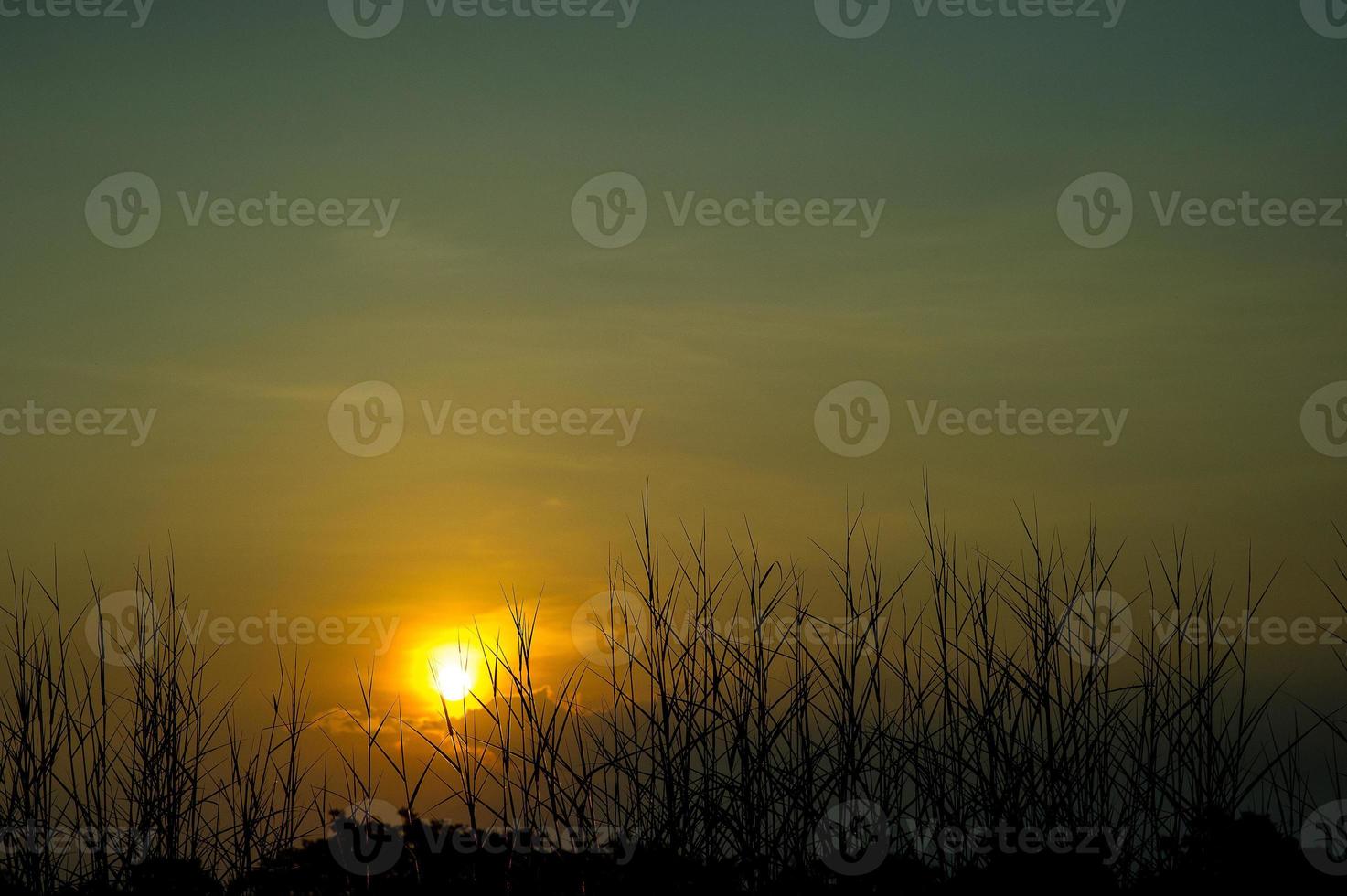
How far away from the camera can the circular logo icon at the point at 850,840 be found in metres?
4.26

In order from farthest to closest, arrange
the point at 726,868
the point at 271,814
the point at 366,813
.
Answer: the point at 271,814 < the point at 366,813 < the point at 726,868

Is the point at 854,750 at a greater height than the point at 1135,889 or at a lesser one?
greater

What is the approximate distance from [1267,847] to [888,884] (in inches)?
54.0


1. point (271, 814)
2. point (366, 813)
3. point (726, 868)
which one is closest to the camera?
point (726, 868)

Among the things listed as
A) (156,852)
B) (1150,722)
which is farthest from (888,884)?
(156,852)

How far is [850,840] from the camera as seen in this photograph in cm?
429

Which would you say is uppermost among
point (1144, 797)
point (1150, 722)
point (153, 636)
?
point (153, 636)

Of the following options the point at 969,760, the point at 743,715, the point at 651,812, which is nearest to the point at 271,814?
the point at 651,812

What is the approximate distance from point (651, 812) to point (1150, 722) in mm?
1852

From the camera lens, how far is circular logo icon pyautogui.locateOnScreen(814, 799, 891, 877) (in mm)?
4258

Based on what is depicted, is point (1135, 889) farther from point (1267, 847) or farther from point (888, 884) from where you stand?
point (888, 884)

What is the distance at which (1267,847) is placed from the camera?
4.27 m

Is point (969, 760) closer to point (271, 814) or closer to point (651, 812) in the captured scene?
point (651, 812)

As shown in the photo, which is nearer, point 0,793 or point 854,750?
point 854,750
